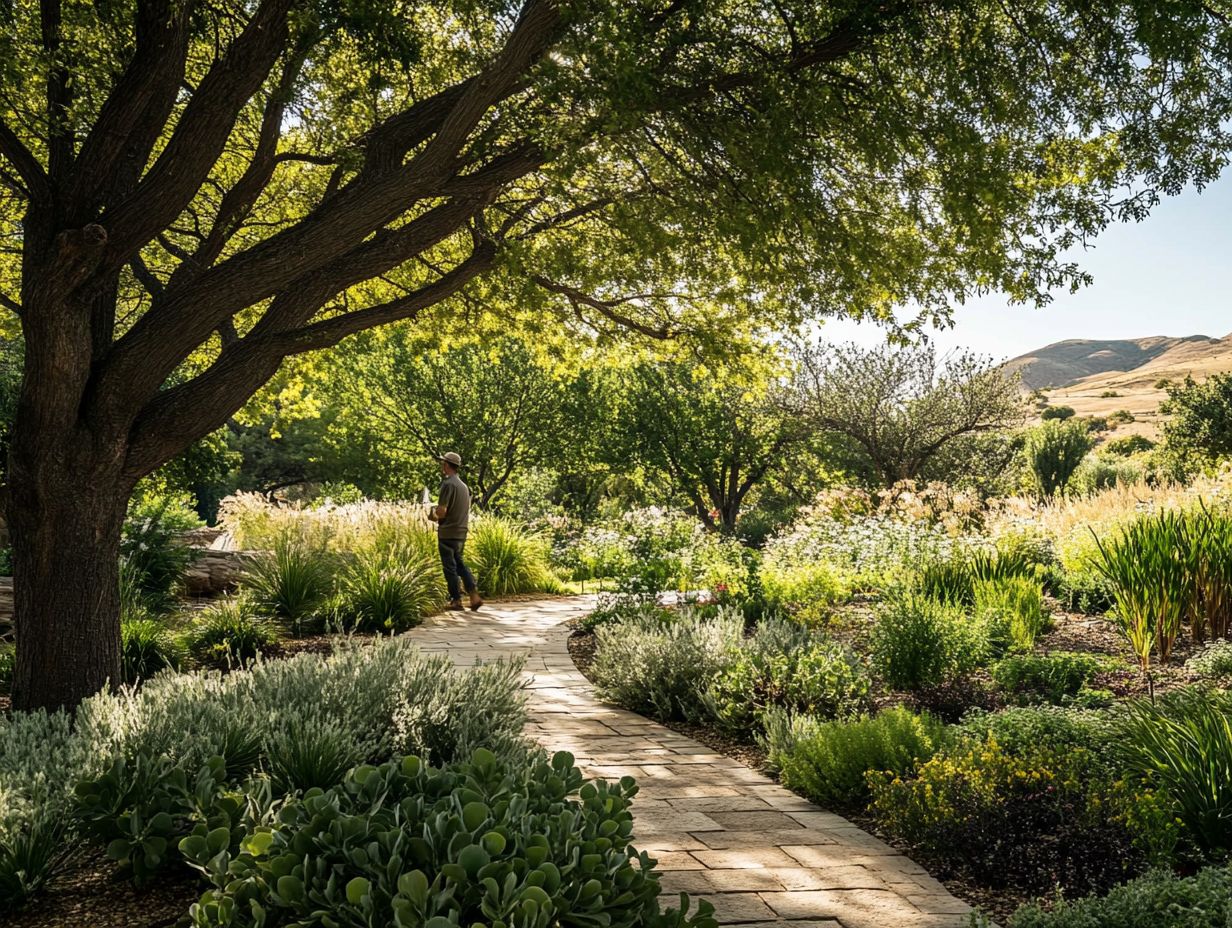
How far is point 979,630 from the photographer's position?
270 inches

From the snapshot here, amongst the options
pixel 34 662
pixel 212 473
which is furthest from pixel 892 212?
pixel 212 473

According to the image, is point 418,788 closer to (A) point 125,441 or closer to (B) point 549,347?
(A) point 125,441

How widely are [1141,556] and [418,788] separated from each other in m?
6.05

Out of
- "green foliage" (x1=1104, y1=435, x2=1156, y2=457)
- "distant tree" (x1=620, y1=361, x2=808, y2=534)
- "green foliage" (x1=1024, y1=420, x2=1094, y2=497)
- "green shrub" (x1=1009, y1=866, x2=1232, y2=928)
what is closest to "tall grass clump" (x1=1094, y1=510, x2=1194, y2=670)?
"green shrub" (x1=1009, y1=866, x2=1232, y2=928)

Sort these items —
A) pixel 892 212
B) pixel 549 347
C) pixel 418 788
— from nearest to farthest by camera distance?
pixel 418 788 → pixel 892 212 → pixel 549 347

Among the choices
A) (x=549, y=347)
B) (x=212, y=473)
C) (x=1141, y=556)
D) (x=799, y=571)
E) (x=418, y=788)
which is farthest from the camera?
(x=212, y=473)

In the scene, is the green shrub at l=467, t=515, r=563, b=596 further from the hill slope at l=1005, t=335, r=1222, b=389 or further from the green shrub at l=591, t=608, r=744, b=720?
the hill slope at l=1005, t=335, r=1222, b=389

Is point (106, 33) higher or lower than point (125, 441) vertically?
higher

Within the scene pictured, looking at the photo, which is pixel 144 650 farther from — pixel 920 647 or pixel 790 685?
pixel 920 647

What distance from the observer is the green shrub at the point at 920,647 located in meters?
6.27

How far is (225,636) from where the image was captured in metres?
8.04

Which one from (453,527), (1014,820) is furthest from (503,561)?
(1014,820)

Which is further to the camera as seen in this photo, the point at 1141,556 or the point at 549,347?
the point at 549,347

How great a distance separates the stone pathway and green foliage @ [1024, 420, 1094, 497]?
30.6 meters
